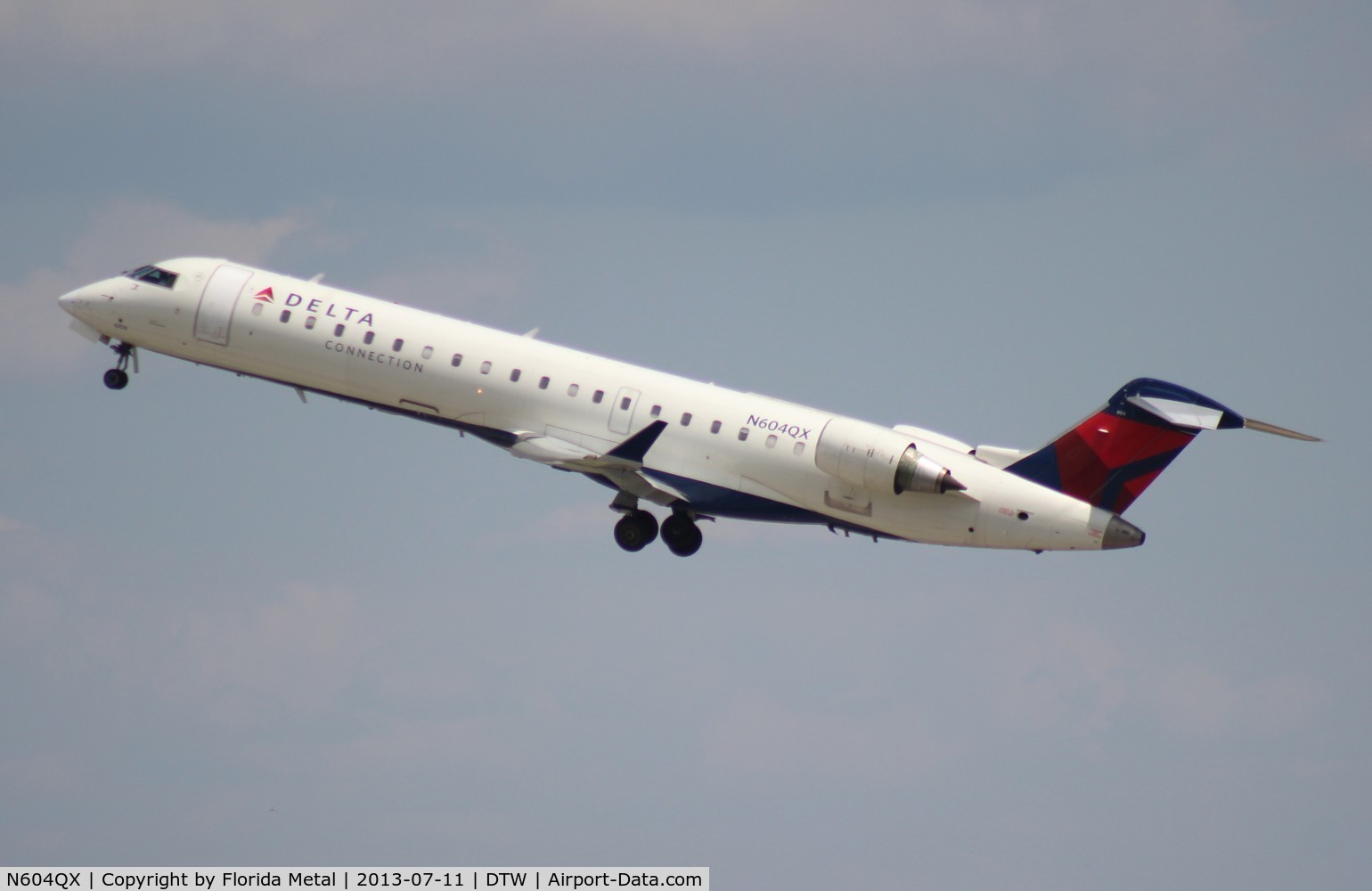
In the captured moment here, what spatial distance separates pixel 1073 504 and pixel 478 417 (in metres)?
12.9

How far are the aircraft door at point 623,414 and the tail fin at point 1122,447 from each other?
856cm

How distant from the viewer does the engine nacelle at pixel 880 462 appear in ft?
122

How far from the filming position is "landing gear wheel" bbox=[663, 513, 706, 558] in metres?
40.0

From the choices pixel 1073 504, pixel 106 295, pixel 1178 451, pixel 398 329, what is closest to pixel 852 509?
pixel 1073 504

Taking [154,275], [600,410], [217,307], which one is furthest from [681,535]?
[154,275]

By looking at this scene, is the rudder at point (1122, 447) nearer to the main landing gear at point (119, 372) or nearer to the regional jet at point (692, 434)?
the regional jet at point (692, 434)

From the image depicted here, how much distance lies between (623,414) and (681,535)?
10.4 feet

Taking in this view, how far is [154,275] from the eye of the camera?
42.2 m

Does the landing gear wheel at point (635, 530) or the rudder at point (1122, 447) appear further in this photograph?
the landing gear wheel at point (635, 530)

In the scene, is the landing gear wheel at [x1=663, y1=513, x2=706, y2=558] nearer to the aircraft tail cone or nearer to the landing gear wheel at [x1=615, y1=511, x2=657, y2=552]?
the landing gear wheel at [x1=615, y1=511, x2=657, y2=552]

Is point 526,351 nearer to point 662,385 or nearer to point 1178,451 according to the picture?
point 662,385

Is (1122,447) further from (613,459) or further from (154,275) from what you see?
(154,275)

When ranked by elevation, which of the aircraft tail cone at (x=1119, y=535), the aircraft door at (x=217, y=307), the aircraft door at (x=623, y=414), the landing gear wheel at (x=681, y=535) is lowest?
the aircraft tail cone at (x=1119, y=535)

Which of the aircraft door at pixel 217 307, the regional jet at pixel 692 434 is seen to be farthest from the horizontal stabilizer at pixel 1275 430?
the aircraft door at pixel 217 307
